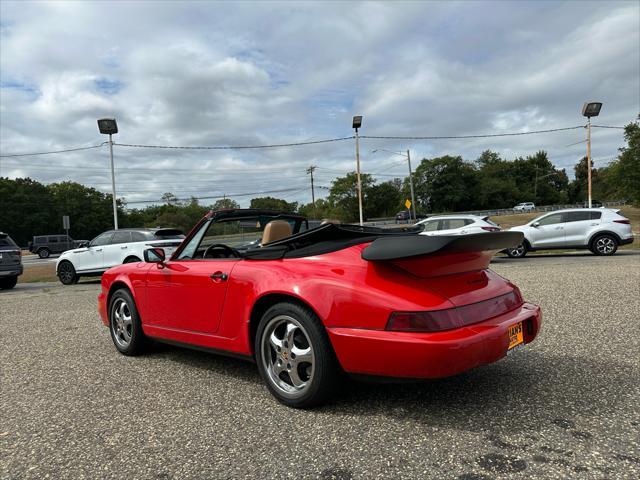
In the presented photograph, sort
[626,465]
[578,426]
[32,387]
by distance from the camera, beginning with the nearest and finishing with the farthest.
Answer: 1. [626,465]
2. [578,426]
3. [32,387]

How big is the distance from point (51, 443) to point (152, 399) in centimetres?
74

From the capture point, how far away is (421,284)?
2768 millimetres

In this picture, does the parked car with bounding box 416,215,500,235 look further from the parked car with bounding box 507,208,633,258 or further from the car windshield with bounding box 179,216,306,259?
the car windshield with bounding box 179,216,306,259

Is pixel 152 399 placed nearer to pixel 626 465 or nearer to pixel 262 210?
pixel 262 210

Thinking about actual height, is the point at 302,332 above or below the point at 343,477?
above

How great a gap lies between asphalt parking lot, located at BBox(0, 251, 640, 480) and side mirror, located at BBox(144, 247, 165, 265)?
3.10ft

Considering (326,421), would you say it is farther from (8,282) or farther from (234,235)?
(8,282)

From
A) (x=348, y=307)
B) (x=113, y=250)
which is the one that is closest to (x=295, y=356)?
(x=348, y=307)

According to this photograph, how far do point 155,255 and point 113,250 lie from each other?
9.02 meters

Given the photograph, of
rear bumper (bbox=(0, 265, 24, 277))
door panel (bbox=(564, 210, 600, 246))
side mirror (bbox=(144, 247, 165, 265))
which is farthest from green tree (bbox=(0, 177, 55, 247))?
side mirror (bbox=(144, 247, 165, 265))

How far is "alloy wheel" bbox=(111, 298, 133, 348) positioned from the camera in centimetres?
457

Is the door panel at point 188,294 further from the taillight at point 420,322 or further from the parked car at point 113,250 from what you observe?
the parked car at point 113,250

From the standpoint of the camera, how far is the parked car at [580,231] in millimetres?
13906

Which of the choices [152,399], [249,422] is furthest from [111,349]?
[249,422]
